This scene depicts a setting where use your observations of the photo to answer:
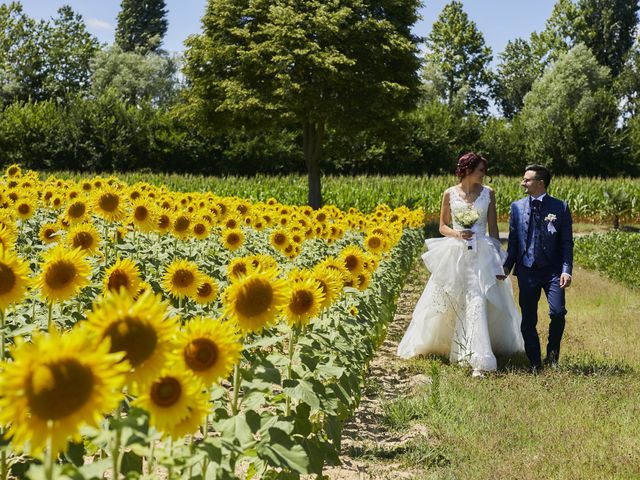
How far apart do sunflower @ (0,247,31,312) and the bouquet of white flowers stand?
4.58m

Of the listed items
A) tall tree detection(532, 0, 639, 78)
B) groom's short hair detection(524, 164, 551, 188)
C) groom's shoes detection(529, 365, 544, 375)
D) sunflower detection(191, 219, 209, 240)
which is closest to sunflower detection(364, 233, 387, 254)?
groom's short hair detection(524, 164, 551, 188)

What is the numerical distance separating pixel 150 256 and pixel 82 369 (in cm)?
425

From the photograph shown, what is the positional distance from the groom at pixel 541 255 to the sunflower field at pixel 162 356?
4.12 ft

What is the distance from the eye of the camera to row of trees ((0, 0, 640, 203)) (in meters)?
19.7

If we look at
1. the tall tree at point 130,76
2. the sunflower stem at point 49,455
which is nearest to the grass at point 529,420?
the sunflower stem at point 49,455

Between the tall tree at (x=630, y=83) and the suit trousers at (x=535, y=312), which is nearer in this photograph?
the suit trousers at (x=535, y=312)

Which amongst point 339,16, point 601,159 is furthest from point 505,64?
point 339,16

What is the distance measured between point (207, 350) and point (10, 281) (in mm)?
1034

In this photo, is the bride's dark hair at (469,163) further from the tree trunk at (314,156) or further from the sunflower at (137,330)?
the tree trunk at (314,156)

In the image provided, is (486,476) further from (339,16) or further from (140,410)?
(339,16)

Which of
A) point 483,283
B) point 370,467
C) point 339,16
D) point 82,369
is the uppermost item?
point 339,16

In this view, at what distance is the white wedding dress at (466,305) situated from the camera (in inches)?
255

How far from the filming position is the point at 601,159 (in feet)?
139

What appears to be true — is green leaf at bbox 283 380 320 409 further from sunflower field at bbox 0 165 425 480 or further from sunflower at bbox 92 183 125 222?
sunflower at bbox 92 183 125 222
